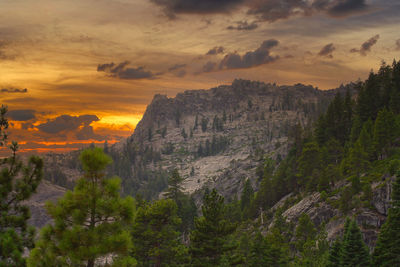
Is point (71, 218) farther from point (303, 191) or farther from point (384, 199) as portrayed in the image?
point (303, 191)

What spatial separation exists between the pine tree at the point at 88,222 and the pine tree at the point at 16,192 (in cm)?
113

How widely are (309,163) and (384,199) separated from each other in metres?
31.8

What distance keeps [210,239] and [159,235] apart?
5383 mm

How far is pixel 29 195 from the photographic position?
17.6 m

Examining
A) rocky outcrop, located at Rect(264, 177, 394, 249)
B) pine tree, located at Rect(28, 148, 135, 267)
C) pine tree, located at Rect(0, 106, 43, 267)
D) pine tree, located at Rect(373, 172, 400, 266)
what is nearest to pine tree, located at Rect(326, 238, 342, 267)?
pine tree, located at Rect(373, 172, 400, 266)

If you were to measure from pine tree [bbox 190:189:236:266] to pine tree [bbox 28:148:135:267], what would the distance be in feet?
60.0

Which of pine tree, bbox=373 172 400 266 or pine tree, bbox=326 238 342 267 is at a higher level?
pine tree, bbox=373 172 400 266

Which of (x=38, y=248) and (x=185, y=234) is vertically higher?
(x=38, y=248)

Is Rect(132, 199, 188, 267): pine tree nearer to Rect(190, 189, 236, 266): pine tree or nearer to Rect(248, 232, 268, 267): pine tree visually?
Rect(190, 189, 236, 266): pine tree

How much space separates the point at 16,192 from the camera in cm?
1748

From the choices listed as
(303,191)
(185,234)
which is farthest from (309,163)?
(185,234)

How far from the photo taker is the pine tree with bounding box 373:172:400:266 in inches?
1238

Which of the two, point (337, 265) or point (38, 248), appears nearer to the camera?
point (38, 248)

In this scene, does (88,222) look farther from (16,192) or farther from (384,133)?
(384,133)
